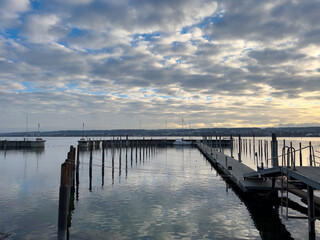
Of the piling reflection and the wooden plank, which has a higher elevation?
the wooden plank

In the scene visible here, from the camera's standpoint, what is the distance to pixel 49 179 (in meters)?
32.3

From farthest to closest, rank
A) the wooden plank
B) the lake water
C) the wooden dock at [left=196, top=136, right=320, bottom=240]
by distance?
the lake water, the wooden dock at [left=196, top=136, right=320, bottom=240], the wooden plank

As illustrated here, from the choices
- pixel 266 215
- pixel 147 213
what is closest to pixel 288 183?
pixel 266 215

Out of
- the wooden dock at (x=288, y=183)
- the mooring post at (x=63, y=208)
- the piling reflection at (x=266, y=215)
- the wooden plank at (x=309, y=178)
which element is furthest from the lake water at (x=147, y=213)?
the wooden plank at (x=309, y=178)

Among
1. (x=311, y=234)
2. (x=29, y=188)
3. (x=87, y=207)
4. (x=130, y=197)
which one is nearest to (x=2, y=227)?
(x=87, y=207)

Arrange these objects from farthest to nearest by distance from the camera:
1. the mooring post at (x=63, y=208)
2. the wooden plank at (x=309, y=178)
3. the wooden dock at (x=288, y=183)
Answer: the wooden dock at (x=288, y=183)
the mooring post at (x=63, y=208)
the wooden plank at (x=309, y=178)

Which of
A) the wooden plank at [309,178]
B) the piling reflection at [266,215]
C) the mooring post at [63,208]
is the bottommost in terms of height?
the piling reflection at [266,215]

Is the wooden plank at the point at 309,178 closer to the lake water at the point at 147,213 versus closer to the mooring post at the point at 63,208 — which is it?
the lake water at the point at 147,213

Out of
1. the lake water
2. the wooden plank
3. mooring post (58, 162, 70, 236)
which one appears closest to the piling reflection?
the lake water

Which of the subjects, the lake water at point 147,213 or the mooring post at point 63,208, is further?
the lake water at point 147,213

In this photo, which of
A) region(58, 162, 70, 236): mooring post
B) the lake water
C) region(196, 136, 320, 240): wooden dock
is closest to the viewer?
region(58, 162, 70, 236): mooring post

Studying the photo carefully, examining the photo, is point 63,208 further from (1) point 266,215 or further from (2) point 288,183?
(2) point 288,183

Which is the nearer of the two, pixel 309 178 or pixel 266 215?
pixel 309 178

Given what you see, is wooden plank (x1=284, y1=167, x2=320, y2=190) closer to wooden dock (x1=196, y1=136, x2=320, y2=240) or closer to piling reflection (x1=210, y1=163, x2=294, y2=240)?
wooden dock (x1=196, y1=136, x2=320, y2=240)
